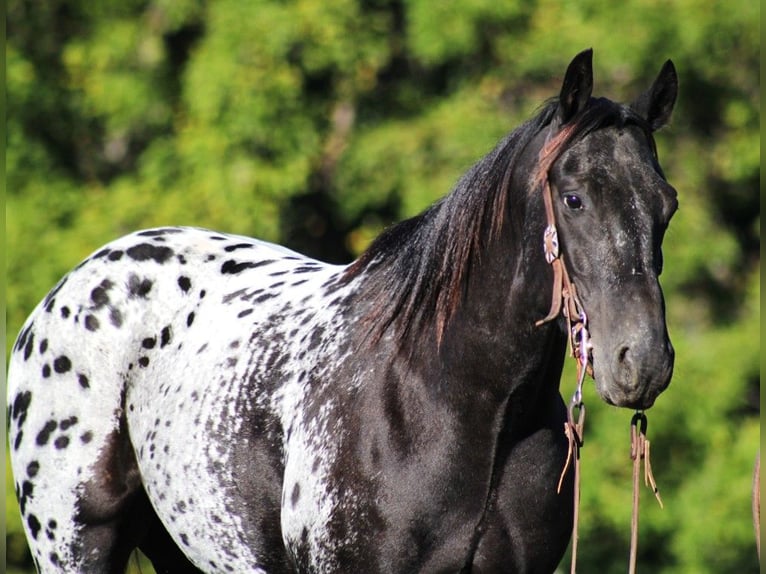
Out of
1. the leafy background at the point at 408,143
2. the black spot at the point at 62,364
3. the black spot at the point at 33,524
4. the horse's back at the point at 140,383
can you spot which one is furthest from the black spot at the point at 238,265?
the leafy background at the point at 408,143

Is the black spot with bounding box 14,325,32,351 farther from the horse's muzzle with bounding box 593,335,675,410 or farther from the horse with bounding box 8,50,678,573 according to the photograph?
the horse's muzzle with bounding box 593,335,675,410

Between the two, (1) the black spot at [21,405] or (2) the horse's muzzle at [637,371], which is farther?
(1) the black spot at [21,405]

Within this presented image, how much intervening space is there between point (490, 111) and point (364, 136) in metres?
1.31

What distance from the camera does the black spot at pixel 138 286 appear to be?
450 cm

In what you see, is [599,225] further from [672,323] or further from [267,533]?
[672,323]

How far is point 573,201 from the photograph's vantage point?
10.5 feet

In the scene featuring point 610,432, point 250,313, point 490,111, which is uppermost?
point 490,111

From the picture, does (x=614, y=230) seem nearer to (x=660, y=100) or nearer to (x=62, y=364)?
(x=660, y=100)

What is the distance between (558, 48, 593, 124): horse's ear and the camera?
3213 millimetres

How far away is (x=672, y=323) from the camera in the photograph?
11531 millimetres

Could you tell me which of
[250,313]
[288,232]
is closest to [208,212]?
[288,232]

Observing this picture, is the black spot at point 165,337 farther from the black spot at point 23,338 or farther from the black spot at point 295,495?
the black spot at point 295,495

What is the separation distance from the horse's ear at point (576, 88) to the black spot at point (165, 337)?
1772mm

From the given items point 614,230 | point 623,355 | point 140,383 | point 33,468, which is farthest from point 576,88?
point 33,468
